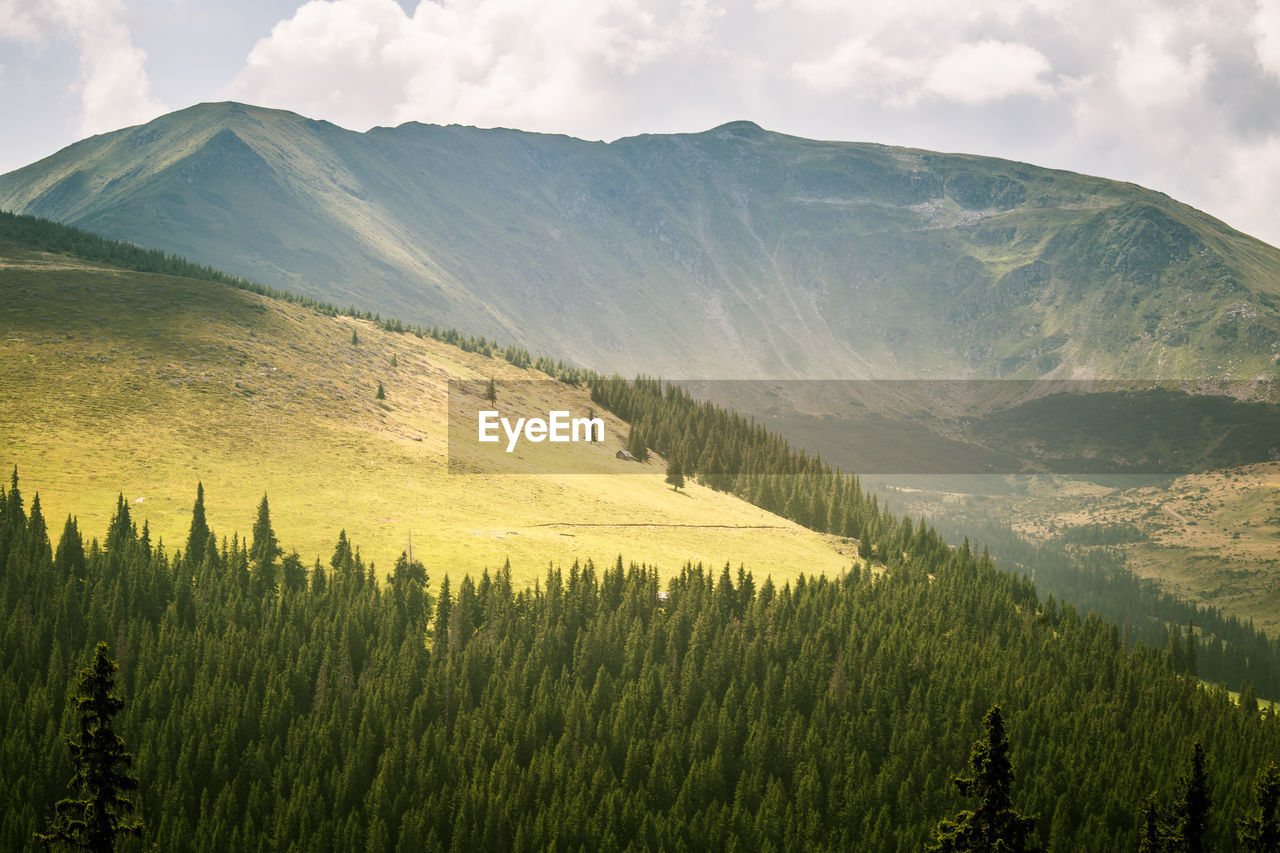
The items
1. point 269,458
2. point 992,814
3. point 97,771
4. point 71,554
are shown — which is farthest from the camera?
point 269,458

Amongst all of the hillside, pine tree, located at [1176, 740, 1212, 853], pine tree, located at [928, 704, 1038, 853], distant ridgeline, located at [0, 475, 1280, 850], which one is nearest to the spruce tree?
pine tree, located at [1176, 740, 1212, 853]

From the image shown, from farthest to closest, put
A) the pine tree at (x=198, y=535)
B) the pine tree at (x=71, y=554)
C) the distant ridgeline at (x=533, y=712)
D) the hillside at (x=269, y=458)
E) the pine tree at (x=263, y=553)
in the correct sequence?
the hillside at (x=269, y=458) → the pine tree at (x=198, y=535) → the pine tree at (x=263, y=553) → the pine tree at (x=71, y=554) → the distant ridgeline at (x=533, y=712)

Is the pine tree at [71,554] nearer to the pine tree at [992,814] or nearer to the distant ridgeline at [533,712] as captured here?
the distant ridgeline at [533,712]

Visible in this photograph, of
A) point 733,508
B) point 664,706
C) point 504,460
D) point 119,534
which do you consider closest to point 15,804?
point 119,534

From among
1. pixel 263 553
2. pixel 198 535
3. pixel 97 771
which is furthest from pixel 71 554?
pixel 97 771

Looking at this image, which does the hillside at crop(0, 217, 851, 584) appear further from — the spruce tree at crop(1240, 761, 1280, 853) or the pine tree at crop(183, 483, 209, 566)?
the spruce tree at crop(1240, 761, 1280, 853)

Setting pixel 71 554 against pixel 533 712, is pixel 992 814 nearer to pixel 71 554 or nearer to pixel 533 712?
pixel 533 712

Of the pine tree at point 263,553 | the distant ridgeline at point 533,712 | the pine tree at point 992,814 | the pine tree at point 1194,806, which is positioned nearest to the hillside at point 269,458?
the pine tree at point 263,553
